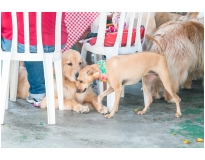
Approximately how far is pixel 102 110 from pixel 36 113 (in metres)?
0.67

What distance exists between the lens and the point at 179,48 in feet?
15.5

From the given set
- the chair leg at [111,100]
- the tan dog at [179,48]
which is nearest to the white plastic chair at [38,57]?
the chair leg at [111,100]

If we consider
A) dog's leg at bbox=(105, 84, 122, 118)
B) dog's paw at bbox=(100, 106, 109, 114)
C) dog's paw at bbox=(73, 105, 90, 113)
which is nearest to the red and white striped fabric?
dog's paw at bbox=(73, 105, 90, 113)

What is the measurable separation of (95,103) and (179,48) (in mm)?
1112

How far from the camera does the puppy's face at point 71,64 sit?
4430 mm

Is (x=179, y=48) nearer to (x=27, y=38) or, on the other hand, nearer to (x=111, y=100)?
(x=111, y=100)

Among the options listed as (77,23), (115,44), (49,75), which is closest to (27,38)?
(49,75)

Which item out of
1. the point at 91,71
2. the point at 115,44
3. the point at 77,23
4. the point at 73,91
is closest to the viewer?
the point at 91,71

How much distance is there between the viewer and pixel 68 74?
4.48 metres

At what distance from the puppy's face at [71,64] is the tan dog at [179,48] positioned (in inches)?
34.0

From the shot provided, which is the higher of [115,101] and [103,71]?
[103,71]

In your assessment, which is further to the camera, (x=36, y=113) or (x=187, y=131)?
(x=36, y=113)

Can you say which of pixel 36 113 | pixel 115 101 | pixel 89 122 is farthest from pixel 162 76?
pixel 36 113
